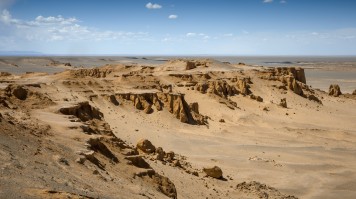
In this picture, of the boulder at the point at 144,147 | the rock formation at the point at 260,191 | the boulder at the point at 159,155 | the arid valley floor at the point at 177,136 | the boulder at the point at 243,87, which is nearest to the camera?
the arid valley floor at the point at 177,136

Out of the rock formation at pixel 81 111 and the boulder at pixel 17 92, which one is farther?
the boulder at pixel 17 92

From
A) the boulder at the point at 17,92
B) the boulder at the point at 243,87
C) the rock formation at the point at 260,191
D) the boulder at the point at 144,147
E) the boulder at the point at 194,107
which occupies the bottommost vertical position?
the rock formation at the point at 260,191

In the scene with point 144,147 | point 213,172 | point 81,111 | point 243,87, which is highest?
point 81,111

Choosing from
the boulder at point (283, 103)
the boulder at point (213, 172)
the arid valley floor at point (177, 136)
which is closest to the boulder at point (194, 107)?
the arid valley floor at point (177, 136)

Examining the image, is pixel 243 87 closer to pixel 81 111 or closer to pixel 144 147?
pixel 81 111

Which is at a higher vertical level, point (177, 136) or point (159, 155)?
point (159, 155)

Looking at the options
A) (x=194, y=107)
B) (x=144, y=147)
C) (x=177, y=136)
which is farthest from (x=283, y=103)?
(x=144, y=147)

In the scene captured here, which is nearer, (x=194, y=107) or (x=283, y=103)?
(x=194, y=107)

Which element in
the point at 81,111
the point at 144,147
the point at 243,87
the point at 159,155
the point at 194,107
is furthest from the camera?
the point at 243,87

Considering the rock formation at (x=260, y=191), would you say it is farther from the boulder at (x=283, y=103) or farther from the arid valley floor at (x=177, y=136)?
the boulder at (x=283, y=103)

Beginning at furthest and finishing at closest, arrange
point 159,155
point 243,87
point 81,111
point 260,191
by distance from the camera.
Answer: point 243,87 < point 81,111 < point 159,155 < point 260,191
